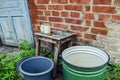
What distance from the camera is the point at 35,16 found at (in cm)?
246

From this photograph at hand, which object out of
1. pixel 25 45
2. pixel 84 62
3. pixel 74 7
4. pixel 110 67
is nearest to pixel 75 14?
pixel 74 7

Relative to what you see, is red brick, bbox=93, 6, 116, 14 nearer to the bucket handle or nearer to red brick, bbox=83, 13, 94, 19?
red brick, bbox=83, 13, 94, 19

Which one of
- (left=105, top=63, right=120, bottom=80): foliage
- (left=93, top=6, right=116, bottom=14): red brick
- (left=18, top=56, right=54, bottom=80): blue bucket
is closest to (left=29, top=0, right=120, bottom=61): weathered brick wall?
(left=93, top=6, right=116, bottom=14): red brick

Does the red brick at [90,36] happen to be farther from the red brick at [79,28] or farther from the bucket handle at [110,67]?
the bucket handle at [110,67]

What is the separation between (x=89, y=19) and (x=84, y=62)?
578 millimetres

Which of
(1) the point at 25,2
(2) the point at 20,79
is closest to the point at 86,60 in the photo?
(2) the point at 20,79

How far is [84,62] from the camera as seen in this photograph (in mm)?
1821

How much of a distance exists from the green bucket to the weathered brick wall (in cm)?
24

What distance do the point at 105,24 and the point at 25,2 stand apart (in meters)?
1.43

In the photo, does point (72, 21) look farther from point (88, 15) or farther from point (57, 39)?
point (57, 39)

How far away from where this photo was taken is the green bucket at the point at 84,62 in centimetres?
143

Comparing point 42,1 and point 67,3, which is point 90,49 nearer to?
point 67,3

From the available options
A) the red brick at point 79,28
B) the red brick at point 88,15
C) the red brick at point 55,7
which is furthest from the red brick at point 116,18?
the red brick at point 55,7

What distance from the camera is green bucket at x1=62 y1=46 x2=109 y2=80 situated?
1.43 m
